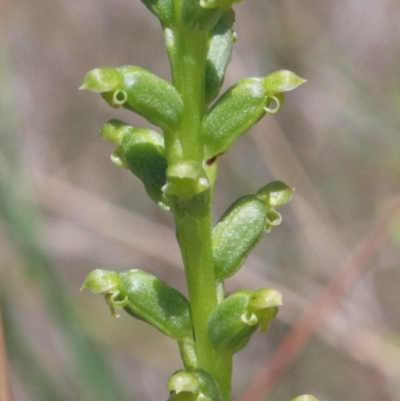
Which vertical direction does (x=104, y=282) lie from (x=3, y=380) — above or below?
above

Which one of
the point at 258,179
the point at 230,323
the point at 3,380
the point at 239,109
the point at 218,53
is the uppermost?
the point at 258,179

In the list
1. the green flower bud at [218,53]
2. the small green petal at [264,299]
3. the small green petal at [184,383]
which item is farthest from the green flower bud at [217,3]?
the small green petal at [184,383]

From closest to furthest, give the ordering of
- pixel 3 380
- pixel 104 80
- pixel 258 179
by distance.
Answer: pixel 104 80 < pixel 3 380 < pixel 258 179

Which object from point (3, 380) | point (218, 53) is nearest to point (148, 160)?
point (218, 53)

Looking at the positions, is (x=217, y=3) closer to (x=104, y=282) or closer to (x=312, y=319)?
(x=104, y=282)

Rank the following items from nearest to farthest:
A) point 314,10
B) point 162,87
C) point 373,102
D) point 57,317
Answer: point 162,87 → point 57,317 → point 373,102 → point 314,10

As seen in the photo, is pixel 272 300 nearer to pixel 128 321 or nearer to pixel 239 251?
pixel 239 251

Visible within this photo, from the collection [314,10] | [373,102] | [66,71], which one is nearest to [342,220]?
[373,102]

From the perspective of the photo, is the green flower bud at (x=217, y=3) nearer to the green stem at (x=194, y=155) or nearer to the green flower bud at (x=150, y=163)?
the green stem at (x=194, y=155)
